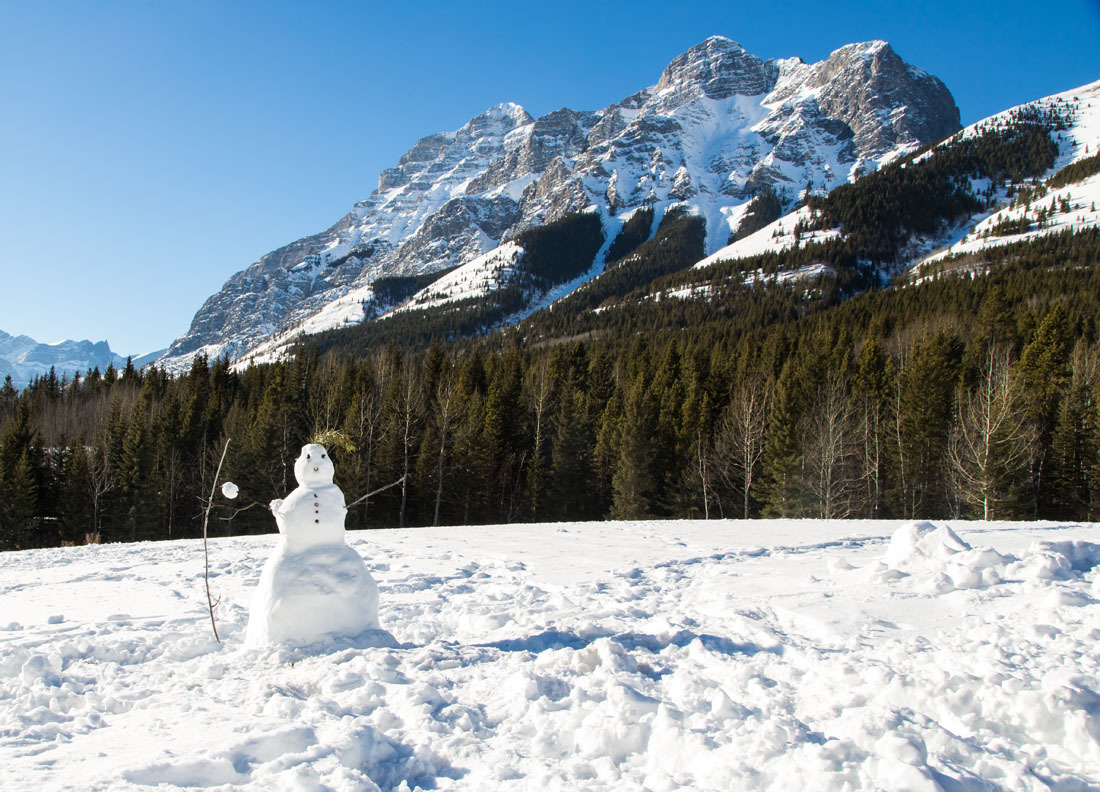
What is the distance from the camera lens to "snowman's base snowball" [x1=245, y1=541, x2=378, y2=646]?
627 cm

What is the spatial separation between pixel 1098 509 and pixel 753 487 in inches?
588

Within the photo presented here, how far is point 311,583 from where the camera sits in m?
6.36

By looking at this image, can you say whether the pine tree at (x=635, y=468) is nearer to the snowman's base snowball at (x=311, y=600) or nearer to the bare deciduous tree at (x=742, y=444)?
the bare deciduous tree at (x=742, y=444)

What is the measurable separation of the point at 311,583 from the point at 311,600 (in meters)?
0.17

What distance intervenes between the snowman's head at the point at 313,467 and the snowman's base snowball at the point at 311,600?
0.76 m

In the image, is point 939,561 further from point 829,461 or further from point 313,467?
point 829,461

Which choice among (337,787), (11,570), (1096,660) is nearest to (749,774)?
(337,787)

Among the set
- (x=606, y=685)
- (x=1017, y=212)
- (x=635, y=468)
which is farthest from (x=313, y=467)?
(x=1017, y=212)

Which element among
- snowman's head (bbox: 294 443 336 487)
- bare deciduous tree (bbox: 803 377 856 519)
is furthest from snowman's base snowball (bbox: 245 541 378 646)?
bare deciduous tree (bbox: 803 377 856 519)

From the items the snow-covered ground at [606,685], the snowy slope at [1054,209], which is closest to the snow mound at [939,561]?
the snow-covered ground at [606,685]

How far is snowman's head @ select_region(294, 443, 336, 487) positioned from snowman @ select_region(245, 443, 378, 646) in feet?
0.09

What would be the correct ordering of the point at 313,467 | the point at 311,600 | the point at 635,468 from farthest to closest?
the point at 635,468
the point at 313,467
the point at 311,600

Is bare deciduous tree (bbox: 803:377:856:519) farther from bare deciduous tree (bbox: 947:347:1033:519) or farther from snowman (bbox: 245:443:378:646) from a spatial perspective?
snowman (bbox: 245:443:378:646)

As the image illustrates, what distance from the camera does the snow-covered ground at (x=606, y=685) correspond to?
3.79m
